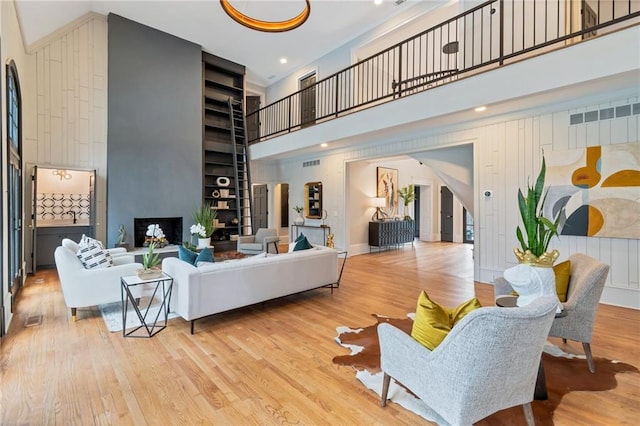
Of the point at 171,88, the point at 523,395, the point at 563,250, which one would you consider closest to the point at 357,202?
the point at 563,250

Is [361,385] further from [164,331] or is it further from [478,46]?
[478,46]

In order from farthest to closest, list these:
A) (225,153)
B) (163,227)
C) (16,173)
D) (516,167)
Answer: (225,153) → (163,227) → (516,167) → (16,173)

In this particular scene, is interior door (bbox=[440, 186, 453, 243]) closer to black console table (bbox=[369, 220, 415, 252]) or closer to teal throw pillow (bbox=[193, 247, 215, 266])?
black console table (bbox=[369, 220, 415, 252])

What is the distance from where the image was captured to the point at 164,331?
10.7ft

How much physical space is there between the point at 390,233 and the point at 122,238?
6644mm

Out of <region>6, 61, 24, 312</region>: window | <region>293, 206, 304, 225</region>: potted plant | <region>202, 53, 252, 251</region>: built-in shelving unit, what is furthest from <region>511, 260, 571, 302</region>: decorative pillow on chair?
<region>202, 53, 252, 251</region>: built-in shelving unit

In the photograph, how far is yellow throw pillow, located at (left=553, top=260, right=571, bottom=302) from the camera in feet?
8.57

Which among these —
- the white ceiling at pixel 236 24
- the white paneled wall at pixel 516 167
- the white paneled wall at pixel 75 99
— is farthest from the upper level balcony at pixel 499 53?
the white paneled wall at pixel 75 99

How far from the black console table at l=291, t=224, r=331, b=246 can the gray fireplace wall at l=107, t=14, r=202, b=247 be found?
281 centimetres

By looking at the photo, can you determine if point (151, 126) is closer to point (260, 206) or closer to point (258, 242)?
point (258, 242)

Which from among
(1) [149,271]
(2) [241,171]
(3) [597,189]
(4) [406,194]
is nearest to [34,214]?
(1) [149,271]

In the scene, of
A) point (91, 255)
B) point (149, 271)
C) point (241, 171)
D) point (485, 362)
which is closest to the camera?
point (485, 362)

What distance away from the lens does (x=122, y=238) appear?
6473 mm

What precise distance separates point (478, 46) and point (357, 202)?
13.9 ft
